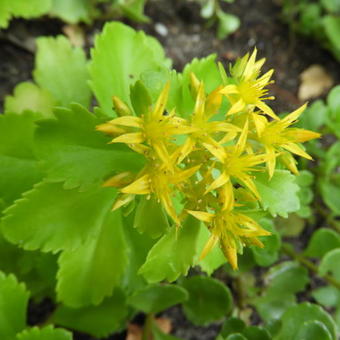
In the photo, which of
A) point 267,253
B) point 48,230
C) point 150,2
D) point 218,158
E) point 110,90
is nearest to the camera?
point 218,158

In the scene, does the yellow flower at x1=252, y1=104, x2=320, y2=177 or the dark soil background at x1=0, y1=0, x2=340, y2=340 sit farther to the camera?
the dark soil background at x1=0, y1=0, x2=340, y2=340

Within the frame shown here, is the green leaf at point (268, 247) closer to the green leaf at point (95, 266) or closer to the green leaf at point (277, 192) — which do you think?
the green leaf at point (277, 192)

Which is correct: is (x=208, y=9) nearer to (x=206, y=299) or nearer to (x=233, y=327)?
(x=206, y=299)

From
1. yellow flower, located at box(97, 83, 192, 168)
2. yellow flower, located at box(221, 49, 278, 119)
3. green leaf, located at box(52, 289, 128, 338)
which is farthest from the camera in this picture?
green leaf, located at box(52, 289, 128, 338)

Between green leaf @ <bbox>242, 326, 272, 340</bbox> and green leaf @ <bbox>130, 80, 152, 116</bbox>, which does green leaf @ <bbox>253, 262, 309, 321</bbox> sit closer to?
green leaf @ <bbox>242, 326, 272, 340</bbox>

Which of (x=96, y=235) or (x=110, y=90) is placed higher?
(x=110, y=90)

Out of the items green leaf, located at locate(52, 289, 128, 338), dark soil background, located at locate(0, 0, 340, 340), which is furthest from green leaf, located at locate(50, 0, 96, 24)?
green leaf, located at locate(52, 289, 128, 338)

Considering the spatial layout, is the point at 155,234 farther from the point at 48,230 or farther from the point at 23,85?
the point at 23,85

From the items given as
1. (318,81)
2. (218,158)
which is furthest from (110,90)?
(318,81)
